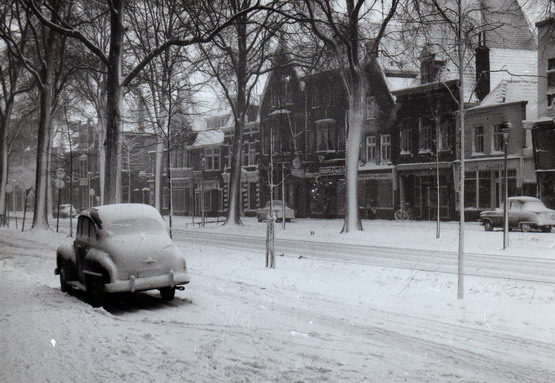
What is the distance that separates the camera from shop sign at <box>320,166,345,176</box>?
44625mm

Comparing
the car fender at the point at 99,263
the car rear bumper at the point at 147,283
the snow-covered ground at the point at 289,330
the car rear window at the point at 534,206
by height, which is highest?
the car rear window at the point at 534,206

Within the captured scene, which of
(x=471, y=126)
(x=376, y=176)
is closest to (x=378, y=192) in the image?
(x=376, y=176)

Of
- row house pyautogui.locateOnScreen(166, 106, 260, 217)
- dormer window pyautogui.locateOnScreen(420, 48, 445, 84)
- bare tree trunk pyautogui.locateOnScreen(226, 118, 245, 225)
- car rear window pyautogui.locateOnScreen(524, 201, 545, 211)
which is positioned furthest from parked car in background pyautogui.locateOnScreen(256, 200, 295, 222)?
car rear window pyautogui.locateOnScreen(524, 201, 545, 211)

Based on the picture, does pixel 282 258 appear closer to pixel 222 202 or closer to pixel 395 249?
pixel 395 249

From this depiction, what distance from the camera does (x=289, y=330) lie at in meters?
8.09

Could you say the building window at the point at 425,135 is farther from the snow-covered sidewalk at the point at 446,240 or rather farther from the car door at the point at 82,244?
the car door at the point at 82,244

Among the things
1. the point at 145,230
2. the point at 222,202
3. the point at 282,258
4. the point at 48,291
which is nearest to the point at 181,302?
the point at 145,230

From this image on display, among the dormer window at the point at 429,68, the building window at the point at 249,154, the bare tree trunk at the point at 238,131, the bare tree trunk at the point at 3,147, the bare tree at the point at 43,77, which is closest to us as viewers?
the bare tree at the point at 43,77

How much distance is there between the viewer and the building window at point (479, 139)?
35.1m

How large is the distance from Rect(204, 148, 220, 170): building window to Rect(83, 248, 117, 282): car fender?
155 feet

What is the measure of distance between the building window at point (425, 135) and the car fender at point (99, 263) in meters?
30.8

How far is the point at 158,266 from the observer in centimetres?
1052

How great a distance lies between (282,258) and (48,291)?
23.6 ft

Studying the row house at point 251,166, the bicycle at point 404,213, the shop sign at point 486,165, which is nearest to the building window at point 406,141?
the bicycle at point 404,213
